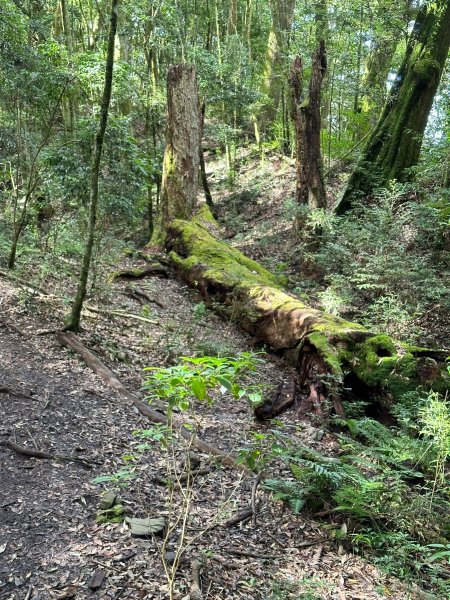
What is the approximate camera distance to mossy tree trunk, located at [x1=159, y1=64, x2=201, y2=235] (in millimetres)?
11133

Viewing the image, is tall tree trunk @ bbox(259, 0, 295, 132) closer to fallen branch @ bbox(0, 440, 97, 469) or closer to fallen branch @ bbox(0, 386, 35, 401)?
fallen branch @ bbox(0, 386, 35, 401)

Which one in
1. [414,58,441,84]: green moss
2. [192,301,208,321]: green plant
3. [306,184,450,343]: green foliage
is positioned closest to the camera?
[306,184,450,343]: green foliage

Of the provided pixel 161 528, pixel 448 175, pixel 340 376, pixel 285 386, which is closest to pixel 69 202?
pixel 285 386

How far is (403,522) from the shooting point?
137 inches

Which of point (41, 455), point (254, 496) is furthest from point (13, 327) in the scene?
point (254, 496)

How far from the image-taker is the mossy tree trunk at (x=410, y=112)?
10.6 m

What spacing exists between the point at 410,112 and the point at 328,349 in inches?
308

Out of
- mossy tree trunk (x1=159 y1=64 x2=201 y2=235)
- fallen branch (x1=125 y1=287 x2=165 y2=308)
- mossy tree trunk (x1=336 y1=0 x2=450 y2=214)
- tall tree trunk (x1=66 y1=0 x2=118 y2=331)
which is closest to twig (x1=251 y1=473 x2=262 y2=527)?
tall tree trunk (x1=66 y1=0 x2=118 y2=331)

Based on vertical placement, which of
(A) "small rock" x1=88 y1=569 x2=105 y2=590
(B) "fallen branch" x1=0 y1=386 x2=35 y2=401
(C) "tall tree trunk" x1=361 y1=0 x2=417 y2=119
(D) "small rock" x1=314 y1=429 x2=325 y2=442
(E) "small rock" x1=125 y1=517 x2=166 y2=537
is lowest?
(D) "small rock" x1=314 y1=429 x2=325 y2=442

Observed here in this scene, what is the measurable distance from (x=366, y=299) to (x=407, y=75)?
20.3 feet

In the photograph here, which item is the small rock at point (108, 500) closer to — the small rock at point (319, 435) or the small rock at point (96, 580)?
the small rock at point (96, 580)

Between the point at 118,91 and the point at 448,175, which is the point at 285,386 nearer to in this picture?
the point at 448,175

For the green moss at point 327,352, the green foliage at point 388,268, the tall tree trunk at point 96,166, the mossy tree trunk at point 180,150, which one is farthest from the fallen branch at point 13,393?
the mossy tree trunk at point 180,150

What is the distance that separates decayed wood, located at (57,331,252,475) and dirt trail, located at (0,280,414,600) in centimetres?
13
